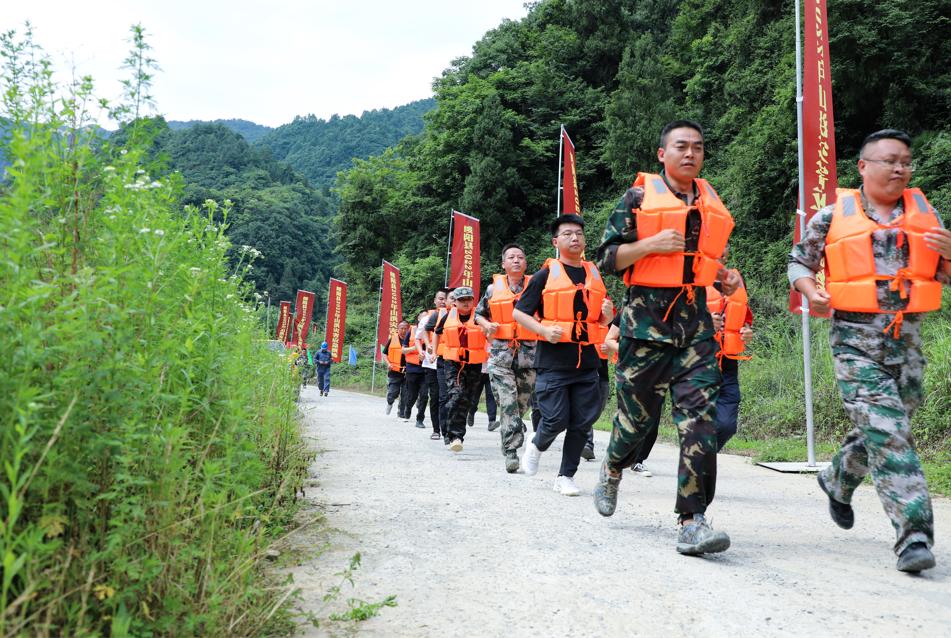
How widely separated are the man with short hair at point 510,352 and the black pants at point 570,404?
5.03ft

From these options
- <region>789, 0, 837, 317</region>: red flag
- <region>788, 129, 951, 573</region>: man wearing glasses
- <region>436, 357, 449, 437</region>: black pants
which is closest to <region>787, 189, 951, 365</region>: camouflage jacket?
<region>788, 129, 951, 573</region>: man wearing glasses

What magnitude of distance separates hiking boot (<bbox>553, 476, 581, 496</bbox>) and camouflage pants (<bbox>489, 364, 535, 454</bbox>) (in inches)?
63.4

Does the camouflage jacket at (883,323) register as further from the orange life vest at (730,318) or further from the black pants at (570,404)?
the orange life vest at (730,318)

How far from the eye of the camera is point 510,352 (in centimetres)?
873

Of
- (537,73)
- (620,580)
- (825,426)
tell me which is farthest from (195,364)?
(537,73)

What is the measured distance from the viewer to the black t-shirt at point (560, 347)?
6.77m

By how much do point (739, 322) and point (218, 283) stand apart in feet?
15.2

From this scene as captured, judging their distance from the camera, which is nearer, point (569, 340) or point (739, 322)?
point (569, 340)

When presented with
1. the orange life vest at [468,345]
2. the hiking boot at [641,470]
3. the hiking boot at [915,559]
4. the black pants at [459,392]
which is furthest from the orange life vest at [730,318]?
the black pants at [459,392]

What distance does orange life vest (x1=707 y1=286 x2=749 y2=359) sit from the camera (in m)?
7.25

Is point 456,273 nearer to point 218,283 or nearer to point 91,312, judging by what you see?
point 218,283

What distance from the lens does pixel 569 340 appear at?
21.9 ft

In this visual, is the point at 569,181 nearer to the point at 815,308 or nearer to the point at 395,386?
the point at 395,386

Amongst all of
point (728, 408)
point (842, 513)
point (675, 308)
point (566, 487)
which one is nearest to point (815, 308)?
point (675, 308)
